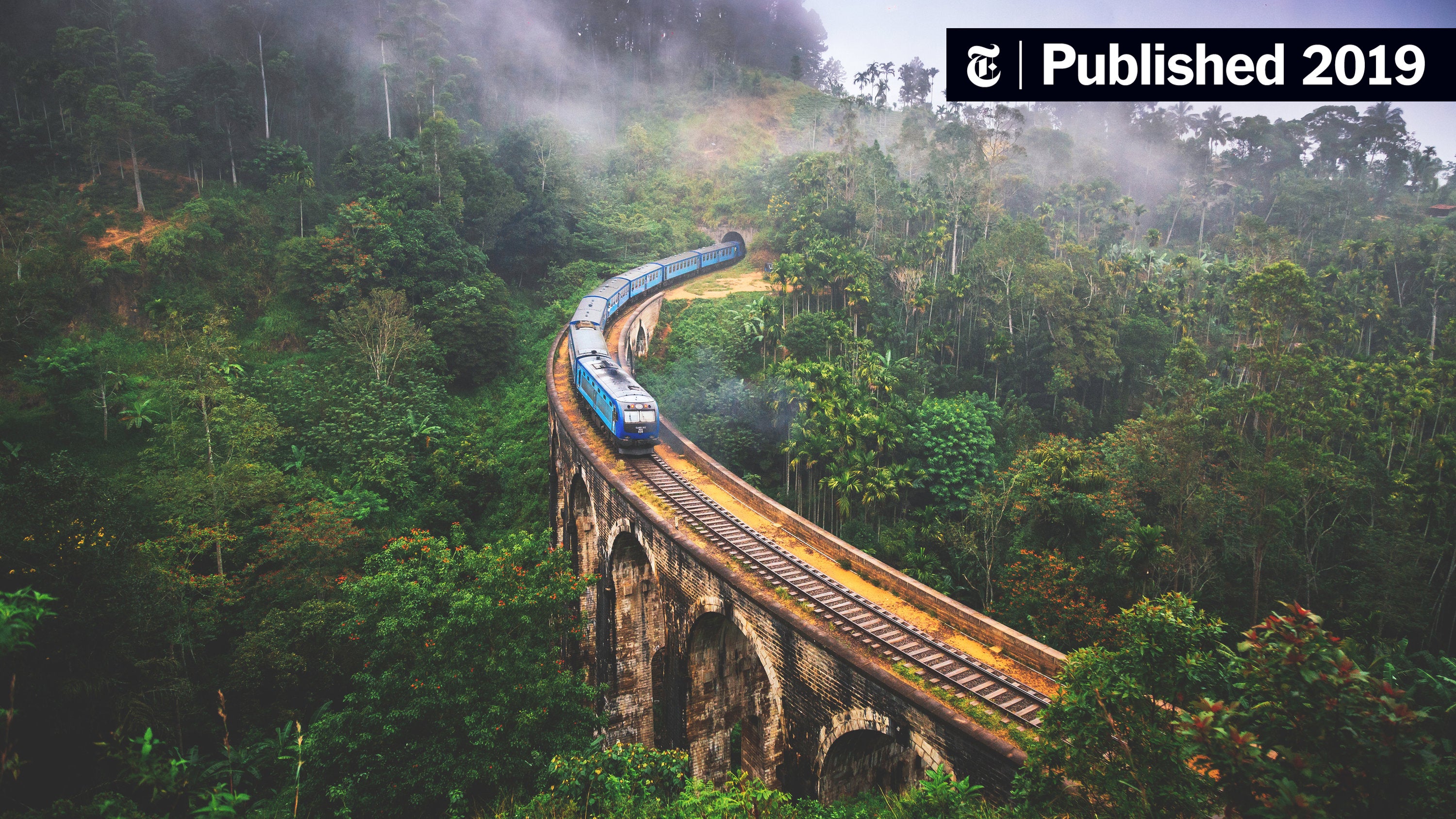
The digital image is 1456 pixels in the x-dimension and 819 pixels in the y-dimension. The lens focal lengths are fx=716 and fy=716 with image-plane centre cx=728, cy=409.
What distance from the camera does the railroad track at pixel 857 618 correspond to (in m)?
12.3

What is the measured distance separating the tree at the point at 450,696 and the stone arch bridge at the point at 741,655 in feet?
11.6

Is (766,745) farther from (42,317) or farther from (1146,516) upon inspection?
(42,317)

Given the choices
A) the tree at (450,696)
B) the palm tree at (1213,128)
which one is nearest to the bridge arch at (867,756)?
the tree at (450,696)

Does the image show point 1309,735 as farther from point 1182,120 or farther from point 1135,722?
point 1182,120

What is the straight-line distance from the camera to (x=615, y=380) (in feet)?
77.2

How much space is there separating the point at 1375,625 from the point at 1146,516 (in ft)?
21.3

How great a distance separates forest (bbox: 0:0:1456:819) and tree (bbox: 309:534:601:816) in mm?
73

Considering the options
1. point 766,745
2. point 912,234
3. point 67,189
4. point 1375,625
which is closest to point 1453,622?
point 1375,625

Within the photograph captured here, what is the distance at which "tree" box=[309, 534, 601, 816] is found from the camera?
11664 millimetres

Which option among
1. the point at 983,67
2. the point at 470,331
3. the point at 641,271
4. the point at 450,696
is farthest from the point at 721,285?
the point at 450,696

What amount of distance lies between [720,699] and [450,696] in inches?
311

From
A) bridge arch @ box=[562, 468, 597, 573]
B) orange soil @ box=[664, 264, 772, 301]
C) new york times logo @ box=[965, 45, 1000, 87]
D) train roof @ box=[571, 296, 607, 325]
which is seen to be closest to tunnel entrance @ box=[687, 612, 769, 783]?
bridge arch @ box=[562, 468, 597, 573]

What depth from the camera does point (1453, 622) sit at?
22359 millimetres

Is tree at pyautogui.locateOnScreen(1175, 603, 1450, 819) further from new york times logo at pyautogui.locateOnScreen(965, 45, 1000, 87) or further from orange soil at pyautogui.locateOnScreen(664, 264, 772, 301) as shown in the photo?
orange soil at pyautogui.locateOnScreen(664, 264, 772, 301)
